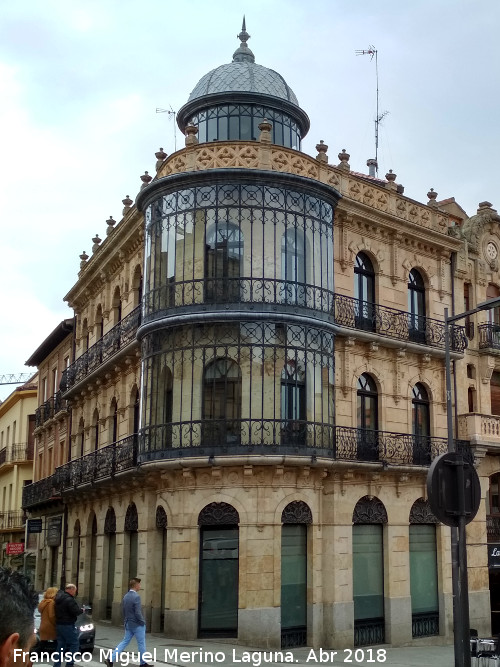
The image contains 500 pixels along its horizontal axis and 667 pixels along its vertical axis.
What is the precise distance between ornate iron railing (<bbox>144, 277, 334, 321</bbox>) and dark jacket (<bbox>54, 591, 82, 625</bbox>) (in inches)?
367

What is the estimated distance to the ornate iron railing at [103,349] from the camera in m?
25.1

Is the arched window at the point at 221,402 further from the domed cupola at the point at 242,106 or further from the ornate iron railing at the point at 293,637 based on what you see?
the domed cupola at the point at 242,106

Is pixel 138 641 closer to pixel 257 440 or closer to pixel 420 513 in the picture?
pixel 257 440

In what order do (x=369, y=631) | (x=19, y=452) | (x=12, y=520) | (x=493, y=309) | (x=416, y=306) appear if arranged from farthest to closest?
(x=19, y=452), (x=12, y=520), (x=493, y=309), (x=416, y=306), (x=369, y=631)

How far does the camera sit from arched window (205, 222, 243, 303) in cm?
2078

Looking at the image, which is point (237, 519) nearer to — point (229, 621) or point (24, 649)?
point (229, 621)

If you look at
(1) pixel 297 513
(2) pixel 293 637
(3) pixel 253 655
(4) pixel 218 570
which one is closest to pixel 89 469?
(4) pixel 218 570

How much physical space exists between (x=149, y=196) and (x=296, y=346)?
6038 mm

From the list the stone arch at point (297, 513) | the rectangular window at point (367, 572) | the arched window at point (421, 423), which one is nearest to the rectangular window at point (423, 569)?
the rectangular window at point (367, 572)

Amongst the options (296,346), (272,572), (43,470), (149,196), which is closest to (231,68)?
(149,196)

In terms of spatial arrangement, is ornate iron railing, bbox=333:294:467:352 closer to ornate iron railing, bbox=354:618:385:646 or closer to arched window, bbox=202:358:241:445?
arched window, bbox=202:358:241:445

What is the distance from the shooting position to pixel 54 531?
3366 cm

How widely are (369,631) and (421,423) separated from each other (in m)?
6.42

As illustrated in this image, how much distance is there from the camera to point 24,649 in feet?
10.6
